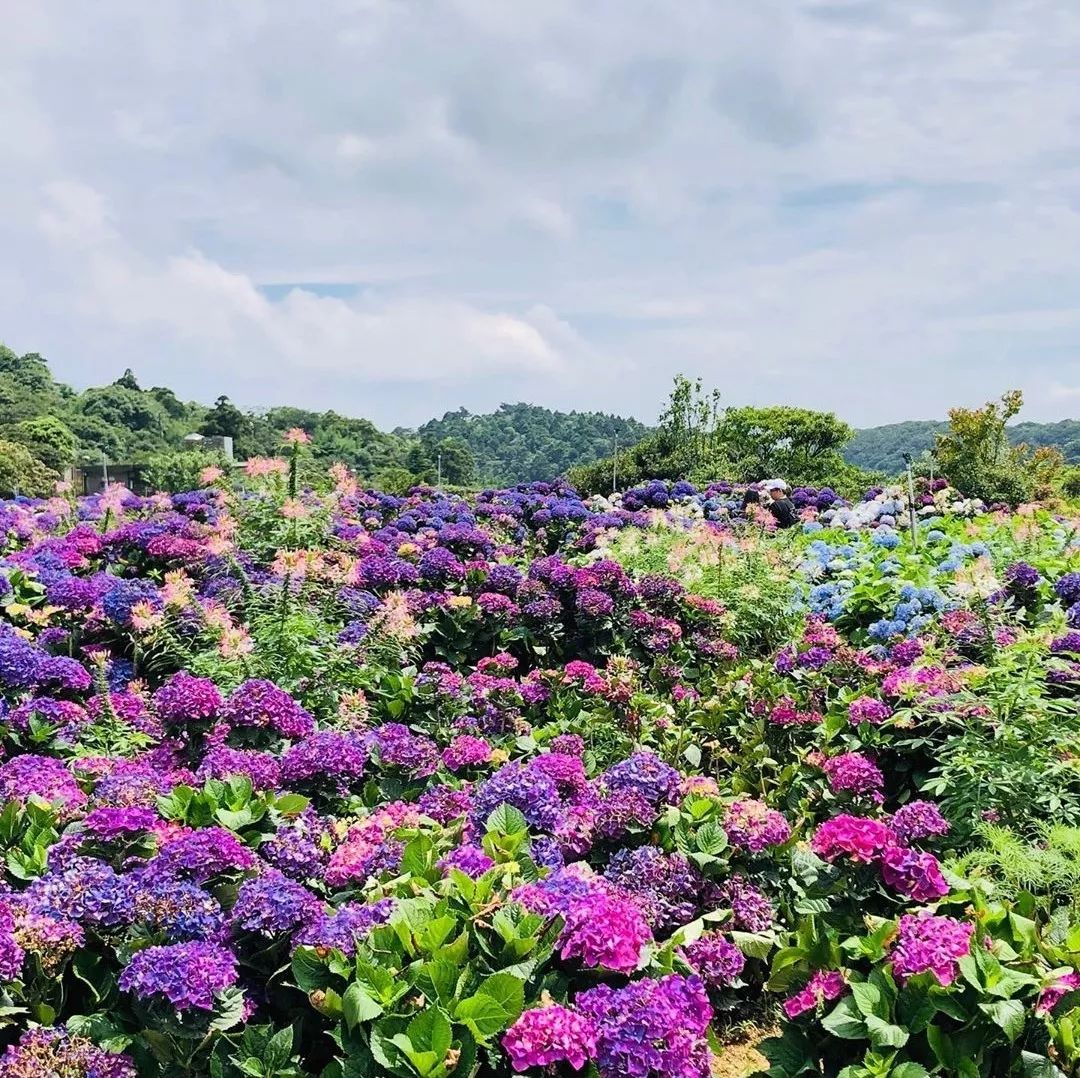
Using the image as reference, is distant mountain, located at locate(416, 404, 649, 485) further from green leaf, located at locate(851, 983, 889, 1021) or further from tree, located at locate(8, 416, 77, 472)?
green leaf, located at locate(851, 983, 889, 1021)

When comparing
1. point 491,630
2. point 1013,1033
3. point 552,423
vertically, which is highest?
point 552,423

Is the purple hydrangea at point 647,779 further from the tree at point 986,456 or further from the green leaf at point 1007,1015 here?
the tree at point 986,456

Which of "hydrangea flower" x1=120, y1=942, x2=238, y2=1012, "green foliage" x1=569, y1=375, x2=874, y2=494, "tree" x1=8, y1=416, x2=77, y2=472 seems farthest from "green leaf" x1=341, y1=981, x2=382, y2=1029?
"tree" x1=8, y1=416, x2=77, y2=472

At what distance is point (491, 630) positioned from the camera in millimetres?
5008

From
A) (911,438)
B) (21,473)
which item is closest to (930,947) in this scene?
(21,473)

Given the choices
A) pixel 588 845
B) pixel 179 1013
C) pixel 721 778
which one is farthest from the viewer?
pixel 721 778

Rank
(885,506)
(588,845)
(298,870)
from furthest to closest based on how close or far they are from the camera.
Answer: (885,506) < (588,845) < (298,870)

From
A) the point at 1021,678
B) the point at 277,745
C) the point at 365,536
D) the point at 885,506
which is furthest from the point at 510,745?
the point at 885,506

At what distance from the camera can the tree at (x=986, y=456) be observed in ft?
43.1

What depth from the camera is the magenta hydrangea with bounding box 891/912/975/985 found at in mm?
2074

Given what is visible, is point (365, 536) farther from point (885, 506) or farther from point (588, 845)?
point (885, 506)

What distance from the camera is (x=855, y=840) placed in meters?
2.49

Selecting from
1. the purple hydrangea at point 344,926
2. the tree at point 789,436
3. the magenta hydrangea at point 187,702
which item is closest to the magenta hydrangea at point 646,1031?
the purple hydrangea at point 344,926

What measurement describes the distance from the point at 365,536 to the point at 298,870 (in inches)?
148
